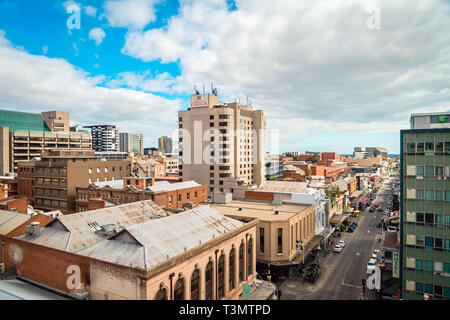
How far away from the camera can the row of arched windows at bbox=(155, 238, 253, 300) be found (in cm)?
2400

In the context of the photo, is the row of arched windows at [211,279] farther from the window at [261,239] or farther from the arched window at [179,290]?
the window at [261,239]

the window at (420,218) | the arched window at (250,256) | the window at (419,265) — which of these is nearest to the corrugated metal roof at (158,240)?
the arched window at (250,256)

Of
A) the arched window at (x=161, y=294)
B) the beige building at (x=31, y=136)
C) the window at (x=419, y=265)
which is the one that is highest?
the beige building at (x=31, y=136)

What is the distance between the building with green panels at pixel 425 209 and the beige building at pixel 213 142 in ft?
206

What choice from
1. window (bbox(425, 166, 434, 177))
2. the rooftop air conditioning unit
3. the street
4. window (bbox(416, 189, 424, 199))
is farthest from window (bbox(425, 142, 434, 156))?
the rooftop air conditioning unit

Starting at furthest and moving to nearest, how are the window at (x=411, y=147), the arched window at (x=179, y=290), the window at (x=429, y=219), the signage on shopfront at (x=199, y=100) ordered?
the signage on shopfront at (x=199, y=100) → the window at (x=411, y=147) → the window at (x=429, y=219) → the arched window at (x=179, y=290)

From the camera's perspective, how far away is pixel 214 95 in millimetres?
106375

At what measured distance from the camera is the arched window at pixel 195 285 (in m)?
25.8

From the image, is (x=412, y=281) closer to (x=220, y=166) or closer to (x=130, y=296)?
(x=130, y=296)

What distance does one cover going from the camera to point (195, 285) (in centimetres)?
2625

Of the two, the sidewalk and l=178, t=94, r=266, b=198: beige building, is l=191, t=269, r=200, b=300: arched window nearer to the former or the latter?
the sidewalk

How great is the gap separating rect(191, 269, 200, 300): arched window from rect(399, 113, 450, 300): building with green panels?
29.5 m

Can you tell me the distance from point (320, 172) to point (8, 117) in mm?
162705
